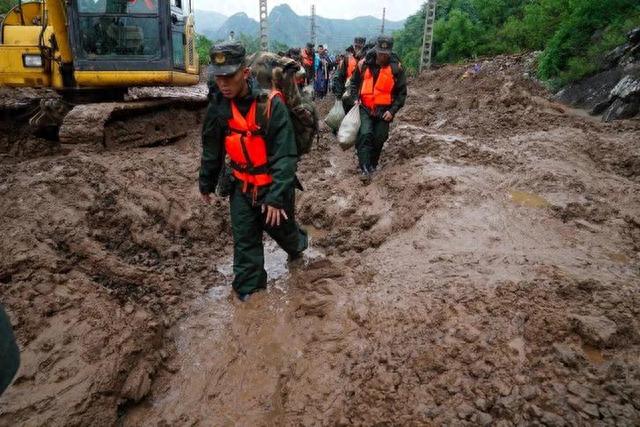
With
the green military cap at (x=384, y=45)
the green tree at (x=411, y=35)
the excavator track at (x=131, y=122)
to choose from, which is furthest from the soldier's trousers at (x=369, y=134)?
the green tree at (x=411, y=35)

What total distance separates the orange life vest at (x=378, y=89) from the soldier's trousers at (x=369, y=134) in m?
0.16

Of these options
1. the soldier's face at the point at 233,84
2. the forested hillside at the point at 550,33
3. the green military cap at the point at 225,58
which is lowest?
the soldier's face at the point at 233,84

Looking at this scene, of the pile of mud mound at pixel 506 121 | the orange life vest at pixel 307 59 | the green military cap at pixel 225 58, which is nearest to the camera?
the green military cap at pixel 225 58

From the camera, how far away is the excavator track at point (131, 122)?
551 centimetres

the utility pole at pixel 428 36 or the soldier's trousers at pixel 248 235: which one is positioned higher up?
the utility pole at pixel 428 36

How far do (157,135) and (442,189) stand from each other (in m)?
4.57

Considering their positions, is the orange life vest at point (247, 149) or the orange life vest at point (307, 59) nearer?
the orange life vest at point (247, 149)

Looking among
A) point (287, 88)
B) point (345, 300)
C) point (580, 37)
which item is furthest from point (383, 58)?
point (580, 37)

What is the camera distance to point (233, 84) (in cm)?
280

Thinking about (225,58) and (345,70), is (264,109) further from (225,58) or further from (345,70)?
(345,70)

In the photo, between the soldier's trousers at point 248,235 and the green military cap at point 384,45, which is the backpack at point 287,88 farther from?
the green military cap at point 384,45

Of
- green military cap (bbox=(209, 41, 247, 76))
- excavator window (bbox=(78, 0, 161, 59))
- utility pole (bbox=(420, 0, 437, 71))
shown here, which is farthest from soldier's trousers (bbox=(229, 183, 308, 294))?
utility pole (bbox=(420, 0, 437, 71))

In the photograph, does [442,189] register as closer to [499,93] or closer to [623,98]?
[623,98]

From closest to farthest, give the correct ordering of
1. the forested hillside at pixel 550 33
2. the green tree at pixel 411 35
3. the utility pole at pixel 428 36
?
the forested hillside at pixel 550 33
the utility pole at pixel 428 36
the green tree at pixel 411 35
